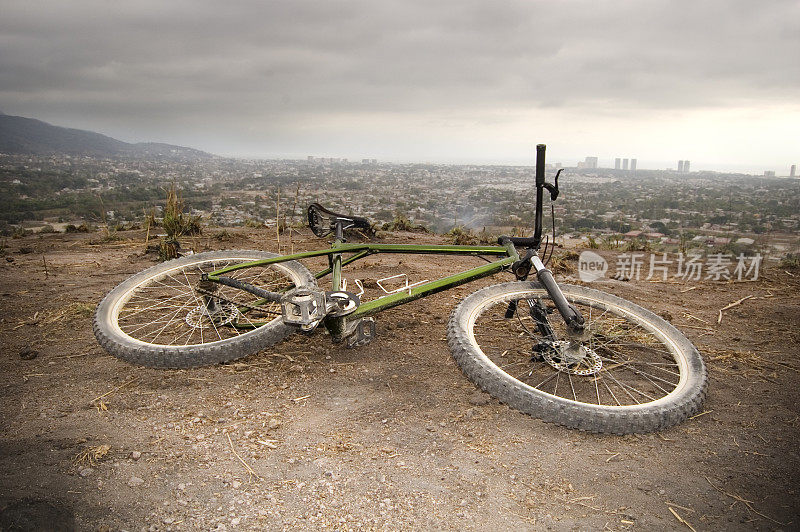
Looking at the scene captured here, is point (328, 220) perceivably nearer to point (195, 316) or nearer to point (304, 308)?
point (304, 308)

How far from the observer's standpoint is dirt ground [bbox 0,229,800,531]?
199 cm

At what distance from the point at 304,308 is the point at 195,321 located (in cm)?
150

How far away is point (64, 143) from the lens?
3056cm

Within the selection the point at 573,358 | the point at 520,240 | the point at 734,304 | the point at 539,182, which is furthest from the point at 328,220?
the point at 734,304

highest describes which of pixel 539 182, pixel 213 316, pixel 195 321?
pixel 539 182

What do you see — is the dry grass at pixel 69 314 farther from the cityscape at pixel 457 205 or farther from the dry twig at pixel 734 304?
the dry twig at pixel 734 304

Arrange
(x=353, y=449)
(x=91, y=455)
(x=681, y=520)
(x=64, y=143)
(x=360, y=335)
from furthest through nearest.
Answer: (x=64, y=143) < (x=360, y=335) < (x=353, y=449) < (x=91, y=455) < (x=681, y=520)

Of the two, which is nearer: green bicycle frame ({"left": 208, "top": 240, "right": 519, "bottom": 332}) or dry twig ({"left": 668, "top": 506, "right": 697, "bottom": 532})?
dry twig ({"left": 668, "top": 506, "right": 697, "bottom": 532})

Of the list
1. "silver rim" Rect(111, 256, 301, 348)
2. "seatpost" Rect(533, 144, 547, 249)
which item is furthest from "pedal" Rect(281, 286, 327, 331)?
"seatpost" Rect(533, 144, 547, 249)

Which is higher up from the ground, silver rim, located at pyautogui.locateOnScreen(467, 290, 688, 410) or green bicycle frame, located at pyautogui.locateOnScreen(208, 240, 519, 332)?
green bicycle frame, located at pyautogui.locateOnScreen(208, 240, 519, 332)

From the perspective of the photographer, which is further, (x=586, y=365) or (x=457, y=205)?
(x=457, y=205)

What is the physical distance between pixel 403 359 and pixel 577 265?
4468 millimetres

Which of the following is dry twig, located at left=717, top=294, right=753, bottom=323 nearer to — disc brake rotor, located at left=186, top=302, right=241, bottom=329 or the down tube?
the down tube

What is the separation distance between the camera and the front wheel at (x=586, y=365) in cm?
248
